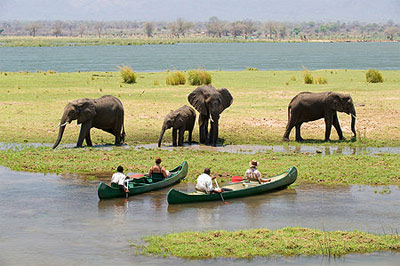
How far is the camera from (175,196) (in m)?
16.5

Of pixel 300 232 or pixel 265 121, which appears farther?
pixel 265 121

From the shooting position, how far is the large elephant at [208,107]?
25.3 m

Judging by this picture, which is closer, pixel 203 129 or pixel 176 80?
pixel 203 129

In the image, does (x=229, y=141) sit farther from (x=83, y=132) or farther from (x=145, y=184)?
(x=145, y=184)

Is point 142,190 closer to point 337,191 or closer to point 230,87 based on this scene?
point 337,191

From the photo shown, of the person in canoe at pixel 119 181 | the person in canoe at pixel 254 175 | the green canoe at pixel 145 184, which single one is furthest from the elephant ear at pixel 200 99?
the person in canoe at pixel 119 181

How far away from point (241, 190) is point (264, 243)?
3.97 metres

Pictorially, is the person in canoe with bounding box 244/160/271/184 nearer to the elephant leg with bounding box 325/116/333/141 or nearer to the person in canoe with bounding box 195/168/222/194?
the person in canoe with bounding box 195/168/222/194

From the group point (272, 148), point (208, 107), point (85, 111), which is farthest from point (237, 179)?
point (85, 111)

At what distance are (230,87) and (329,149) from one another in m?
18.1

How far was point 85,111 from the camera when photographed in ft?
77.9

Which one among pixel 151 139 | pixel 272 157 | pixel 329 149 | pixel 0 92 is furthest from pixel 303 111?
pixel 0 92

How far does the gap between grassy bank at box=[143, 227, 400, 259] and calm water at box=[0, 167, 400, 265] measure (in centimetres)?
26

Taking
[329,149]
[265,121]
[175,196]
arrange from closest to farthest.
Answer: [175,196], [329,149], [265,121]
